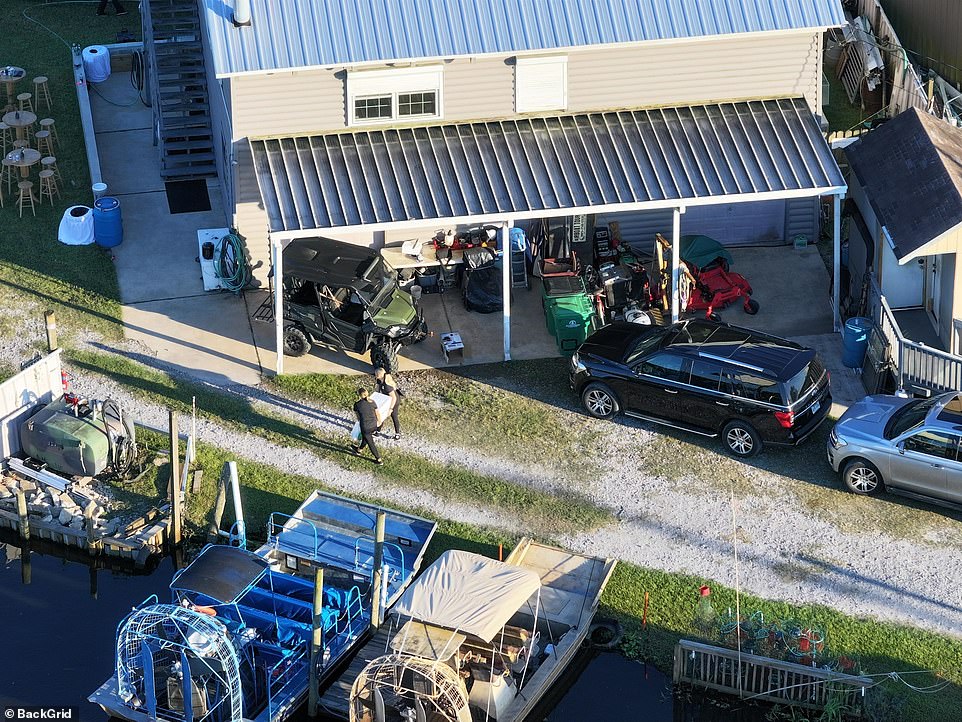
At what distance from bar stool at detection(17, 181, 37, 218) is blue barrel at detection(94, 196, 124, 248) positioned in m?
2.42

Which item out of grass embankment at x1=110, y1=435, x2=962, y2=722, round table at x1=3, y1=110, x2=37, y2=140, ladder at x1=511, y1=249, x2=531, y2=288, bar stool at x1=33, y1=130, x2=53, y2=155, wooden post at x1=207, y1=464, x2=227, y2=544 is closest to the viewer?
grass embankment at x1=110, y1=435, x2=962, y2=722

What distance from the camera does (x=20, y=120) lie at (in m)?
38.6

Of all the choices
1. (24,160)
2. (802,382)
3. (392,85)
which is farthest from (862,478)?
(24,160)

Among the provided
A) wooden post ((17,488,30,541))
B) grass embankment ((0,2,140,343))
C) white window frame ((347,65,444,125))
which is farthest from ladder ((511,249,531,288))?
wooden post ((17,488,30,541))

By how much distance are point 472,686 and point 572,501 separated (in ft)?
16.6

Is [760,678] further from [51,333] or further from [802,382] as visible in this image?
[51,333]

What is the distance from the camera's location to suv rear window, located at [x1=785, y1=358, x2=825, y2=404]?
1086 inches

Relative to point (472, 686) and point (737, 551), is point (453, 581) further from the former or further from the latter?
point (737, 551)

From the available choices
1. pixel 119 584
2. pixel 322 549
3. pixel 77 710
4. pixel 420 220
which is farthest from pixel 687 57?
pixel 77 710

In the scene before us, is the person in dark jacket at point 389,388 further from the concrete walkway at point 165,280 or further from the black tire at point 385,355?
the concrete walkway at point 165,280

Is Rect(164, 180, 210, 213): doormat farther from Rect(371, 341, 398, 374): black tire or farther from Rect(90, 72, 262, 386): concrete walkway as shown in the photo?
Rect(371, 341, 398, 374): black tire

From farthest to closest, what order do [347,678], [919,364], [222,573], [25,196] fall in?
1. [25,196]
2. [919,364]
3. [222,573]
4. [347,678]

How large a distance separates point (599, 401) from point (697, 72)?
735 cm

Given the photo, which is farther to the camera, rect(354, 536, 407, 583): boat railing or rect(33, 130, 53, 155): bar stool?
rect(33, 130, 53, 155): bar stool
